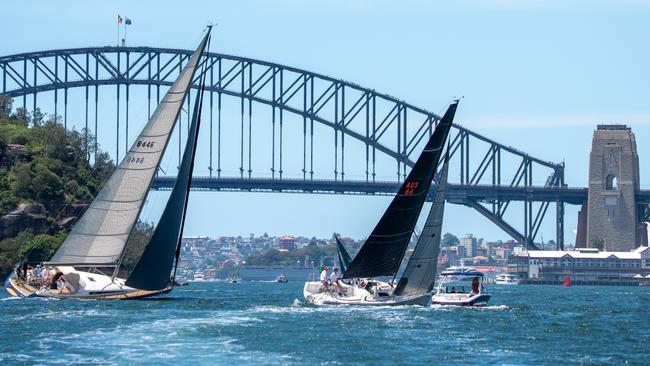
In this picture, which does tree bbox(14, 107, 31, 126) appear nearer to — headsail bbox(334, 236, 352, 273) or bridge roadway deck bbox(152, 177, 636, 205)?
bridge roadway deck bbox(152, 177, 636, 205)

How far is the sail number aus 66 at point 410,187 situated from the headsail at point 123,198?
10.4 meters

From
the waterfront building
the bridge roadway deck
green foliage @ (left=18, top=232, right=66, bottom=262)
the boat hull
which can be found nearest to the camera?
the boat hull

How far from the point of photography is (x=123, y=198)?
6481 cm

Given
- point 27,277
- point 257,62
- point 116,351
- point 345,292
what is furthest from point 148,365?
point 257,62

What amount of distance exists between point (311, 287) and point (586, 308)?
1657 cm

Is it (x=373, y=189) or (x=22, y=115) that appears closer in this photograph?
(x=22, y=115)

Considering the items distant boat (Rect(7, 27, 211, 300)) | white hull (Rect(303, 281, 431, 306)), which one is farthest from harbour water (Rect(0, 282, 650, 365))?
distant boat (Rect(7, 27, 211, 300))

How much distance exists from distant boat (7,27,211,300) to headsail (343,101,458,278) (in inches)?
304

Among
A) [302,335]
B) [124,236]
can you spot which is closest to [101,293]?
[124,236]

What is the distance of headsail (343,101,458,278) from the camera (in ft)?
206

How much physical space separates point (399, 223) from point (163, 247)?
9760mm

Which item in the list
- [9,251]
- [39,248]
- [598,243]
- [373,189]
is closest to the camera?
Result: [39,248]

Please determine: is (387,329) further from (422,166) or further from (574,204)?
(574,204)

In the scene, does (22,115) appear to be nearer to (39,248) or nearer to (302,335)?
(39,248)
